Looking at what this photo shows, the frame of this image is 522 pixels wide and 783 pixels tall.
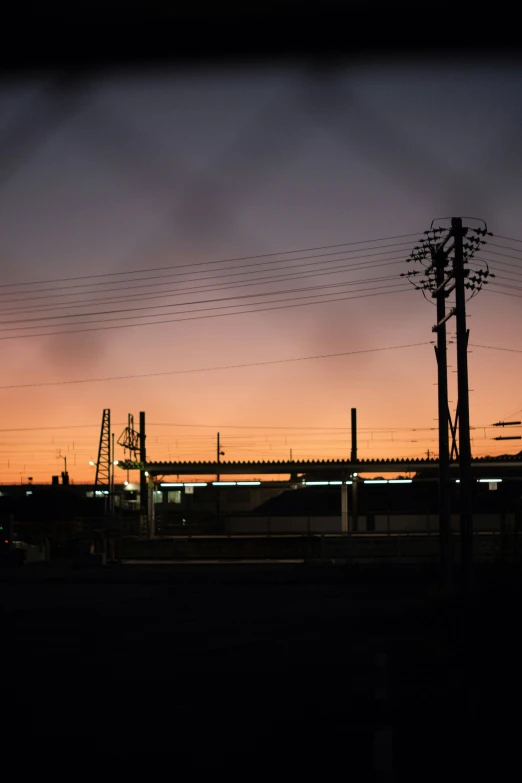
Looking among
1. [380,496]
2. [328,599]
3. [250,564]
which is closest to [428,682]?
[328,599]

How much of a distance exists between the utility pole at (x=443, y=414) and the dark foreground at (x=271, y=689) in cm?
464

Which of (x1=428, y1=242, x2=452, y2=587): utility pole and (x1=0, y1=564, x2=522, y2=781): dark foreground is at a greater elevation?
(x1=428, y1=242, x2=452, y2=587): utility pole

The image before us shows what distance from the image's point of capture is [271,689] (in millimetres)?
10617

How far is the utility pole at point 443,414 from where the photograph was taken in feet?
82.6

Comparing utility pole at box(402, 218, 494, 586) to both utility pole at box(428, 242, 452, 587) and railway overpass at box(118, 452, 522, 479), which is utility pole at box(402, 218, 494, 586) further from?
railway overpass at box(118, 452, 522, 479)

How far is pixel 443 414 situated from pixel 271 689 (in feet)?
53.9

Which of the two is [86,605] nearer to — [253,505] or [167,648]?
[167,648]

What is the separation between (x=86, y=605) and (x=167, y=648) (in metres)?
8.56

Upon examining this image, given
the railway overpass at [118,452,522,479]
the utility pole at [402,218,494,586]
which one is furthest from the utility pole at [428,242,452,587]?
the railway overpass at [118,452,522,479]

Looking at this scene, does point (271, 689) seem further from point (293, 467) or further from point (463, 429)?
point (293, 467)

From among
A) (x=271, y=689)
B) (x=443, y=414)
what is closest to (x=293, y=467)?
(x=443, y=414)

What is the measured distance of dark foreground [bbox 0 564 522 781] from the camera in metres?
7.24

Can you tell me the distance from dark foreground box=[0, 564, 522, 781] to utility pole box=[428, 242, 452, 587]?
15.2ft

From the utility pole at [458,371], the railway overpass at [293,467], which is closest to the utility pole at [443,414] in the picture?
the utility pole at [458,371]
